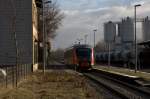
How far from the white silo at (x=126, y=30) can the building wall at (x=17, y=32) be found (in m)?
72.3

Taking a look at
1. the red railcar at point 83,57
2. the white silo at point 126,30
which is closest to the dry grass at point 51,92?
the red railcar at point 83,57

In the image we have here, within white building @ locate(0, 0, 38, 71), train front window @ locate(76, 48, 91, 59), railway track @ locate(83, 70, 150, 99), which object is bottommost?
railway track @ locate(83, 70, 150, 99)

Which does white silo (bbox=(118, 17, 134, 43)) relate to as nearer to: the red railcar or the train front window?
the red railcar

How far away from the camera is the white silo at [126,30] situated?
126 m

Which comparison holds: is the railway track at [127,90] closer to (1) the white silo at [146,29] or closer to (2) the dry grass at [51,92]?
(2) the dry grass at [51,92]

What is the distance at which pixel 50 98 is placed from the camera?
65.4ft

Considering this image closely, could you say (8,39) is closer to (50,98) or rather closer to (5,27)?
(5,27)

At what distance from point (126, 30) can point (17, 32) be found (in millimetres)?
79842

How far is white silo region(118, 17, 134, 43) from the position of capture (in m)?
126

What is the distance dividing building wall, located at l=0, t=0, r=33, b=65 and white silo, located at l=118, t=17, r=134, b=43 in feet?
237

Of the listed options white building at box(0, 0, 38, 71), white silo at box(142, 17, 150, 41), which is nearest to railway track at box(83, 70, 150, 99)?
white building at box(0, 0, 38, 71)

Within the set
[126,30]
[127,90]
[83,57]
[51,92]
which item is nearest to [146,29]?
[126,30]

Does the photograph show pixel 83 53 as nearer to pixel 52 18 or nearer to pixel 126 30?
pixel 52 18

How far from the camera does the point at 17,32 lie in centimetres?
5331
